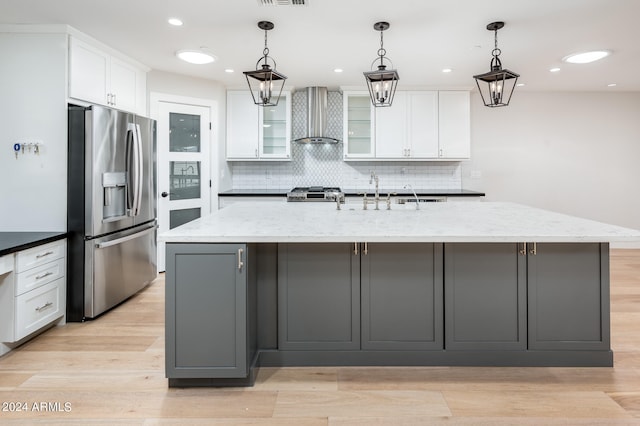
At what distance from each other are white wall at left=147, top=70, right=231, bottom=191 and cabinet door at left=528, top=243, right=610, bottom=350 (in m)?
3.90

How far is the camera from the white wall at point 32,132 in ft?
10.4

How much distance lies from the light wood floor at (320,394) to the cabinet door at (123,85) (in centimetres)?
246

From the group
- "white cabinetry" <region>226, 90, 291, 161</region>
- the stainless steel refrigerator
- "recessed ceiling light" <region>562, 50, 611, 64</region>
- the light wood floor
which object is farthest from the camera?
"white cabinetry" <region>226, 90, 291, 161</region>

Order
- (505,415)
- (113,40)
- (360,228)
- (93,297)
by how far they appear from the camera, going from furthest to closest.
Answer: (113,40) → (93,297) → (360,228) → (505,415)

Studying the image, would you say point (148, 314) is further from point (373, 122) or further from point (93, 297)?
point (373, 122)

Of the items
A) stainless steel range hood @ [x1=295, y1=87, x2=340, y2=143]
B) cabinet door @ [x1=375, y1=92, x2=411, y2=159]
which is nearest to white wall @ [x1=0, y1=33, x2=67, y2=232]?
stainless steel range hood @ [x1=295, y1=87, x2=340, y2=143]

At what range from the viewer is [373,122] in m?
5.45

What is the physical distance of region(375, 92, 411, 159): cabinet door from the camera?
543 centimetres

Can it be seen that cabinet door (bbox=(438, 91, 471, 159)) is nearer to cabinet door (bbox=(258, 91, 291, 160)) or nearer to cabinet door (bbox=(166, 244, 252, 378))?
cabinet door (bbox=(258, 91, 291, 160))

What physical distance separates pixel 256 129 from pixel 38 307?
11.0ft

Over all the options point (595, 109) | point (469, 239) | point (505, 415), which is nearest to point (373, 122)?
point (595, 109)

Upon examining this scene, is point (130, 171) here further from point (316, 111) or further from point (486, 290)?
point (486, 290)

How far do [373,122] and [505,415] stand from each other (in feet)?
13.7

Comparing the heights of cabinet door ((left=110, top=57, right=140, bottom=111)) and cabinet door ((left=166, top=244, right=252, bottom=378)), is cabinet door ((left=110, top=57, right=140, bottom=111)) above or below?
above
